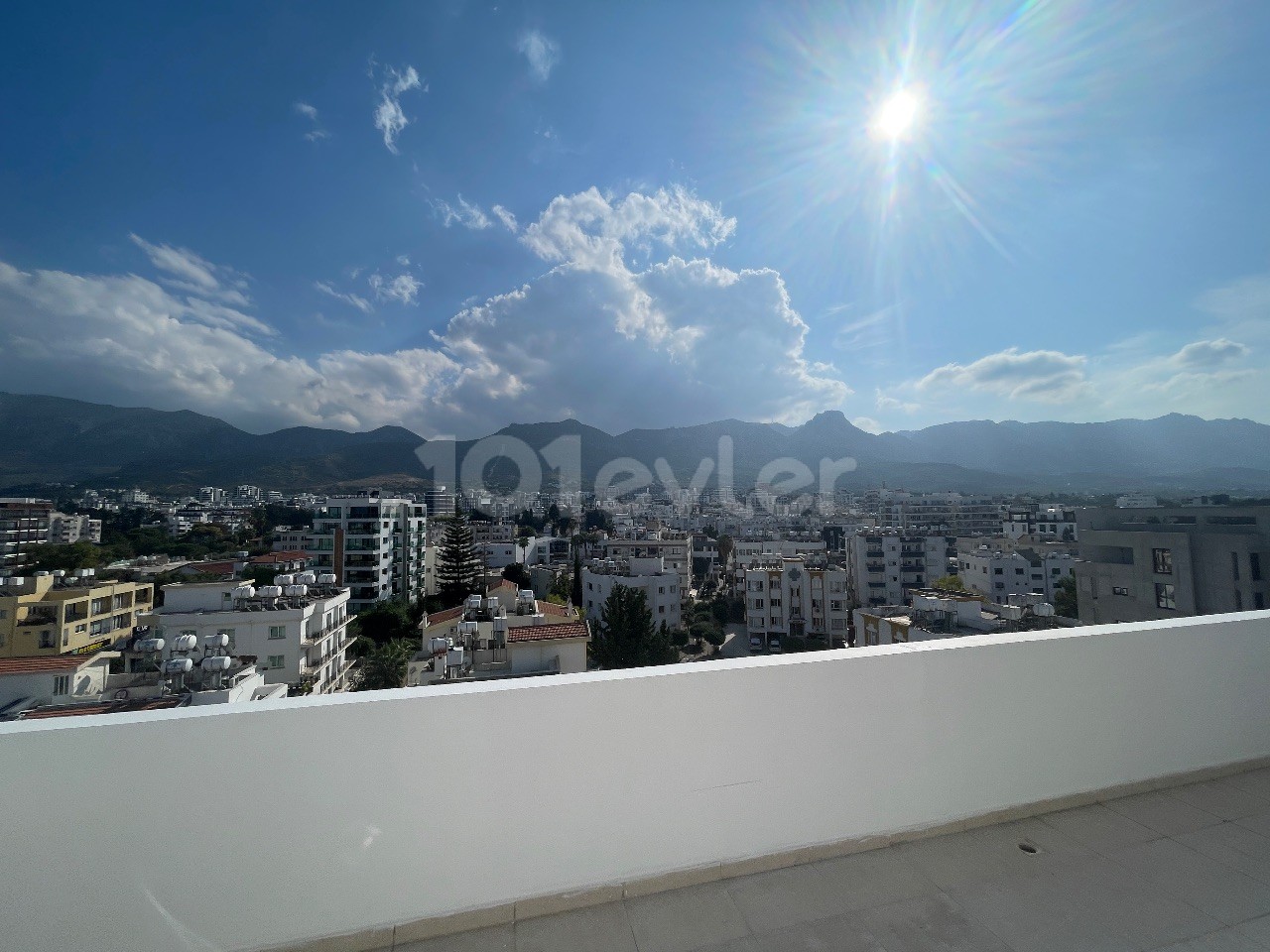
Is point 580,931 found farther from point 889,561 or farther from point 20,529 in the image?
point 889,561

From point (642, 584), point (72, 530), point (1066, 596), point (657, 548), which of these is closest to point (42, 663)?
point (72, 530)

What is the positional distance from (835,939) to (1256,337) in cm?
593

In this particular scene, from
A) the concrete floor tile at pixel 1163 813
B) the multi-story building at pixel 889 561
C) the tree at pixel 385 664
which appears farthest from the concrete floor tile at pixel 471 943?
the multi-story building at pixel 889 561

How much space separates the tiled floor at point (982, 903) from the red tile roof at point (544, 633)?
2858 mm

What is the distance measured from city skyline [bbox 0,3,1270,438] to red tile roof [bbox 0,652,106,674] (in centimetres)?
170

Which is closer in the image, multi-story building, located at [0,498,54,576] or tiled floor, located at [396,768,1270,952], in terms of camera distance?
tiled floor, located at [396,768,1270,952]

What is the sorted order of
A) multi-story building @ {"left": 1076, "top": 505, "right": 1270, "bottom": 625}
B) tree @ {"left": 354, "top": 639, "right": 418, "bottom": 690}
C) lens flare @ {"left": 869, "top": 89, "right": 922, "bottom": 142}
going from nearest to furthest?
lens flare @ {"left": 869, "top": 89, "right": 922, "bottom": 142} < multi-story building @ {"left": 1076, "top": 505, "right": 1270, "bottom": 625} < tree @ {"left": 354, "top": 639, "right": 418, "bottom": 690}

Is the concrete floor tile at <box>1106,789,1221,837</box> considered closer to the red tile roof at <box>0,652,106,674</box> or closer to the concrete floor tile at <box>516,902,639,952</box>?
the concrete floor tile at <box>516,902,639,952</box>

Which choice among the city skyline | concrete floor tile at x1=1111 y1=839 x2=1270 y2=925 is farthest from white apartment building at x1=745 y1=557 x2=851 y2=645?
concrete floor tile at x1=1111 y1=839 x2=1270 y2=925

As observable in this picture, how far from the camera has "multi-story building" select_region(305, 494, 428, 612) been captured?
1232 centimetres

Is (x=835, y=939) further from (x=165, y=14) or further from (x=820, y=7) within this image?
(x=165, y=14)

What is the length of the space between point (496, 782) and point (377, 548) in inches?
545

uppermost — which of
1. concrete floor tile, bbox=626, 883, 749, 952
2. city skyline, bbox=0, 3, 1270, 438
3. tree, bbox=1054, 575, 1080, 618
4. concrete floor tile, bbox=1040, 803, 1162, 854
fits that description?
city skyline, bbox=0, 3, 1270, 438

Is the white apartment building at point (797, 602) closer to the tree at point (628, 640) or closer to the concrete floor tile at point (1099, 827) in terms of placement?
the tree at point (628, 640)
